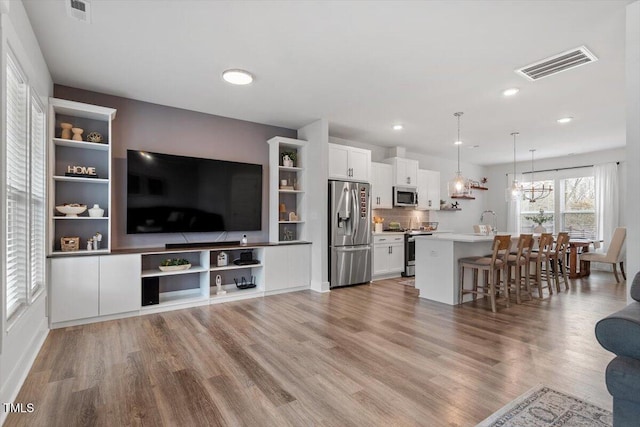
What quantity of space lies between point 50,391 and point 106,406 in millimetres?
519

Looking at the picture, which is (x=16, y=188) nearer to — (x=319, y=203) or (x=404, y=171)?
(x=319, y=203)

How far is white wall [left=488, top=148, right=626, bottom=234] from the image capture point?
7020 mm

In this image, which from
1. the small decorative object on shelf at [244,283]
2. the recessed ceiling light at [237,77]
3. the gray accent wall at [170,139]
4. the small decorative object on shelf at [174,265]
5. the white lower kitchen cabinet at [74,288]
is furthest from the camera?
the small decorative object on shelf at [244,283]

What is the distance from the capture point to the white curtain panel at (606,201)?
695 centimetres

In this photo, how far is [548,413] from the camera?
1.91m

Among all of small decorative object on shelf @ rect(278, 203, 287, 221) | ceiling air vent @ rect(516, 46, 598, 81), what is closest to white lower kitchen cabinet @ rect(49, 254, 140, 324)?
small decorative object on shelf @ rect(278, 203, 287, 221)

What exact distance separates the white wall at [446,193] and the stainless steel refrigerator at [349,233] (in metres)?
1.58

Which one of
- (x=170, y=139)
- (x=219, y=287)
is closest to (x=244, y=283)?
(x=219, y=287)

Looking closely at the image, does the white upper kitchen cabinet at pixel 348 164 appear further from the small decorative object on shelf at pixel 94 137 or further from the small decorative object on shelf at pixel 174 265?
the small decorative object on shelf at pixel 94 137

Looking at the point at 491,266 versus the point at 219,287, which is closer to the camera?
the point at 491,266

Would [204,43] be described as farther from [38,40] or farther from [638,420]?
[638,420]

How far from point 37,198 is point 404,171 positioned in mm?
5890

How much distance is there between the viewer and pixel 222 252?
459cm

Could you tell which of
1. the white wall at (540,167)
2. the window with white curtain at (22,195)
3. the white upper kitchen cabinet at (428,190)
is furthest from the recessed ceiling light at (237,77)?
the white wall at (540,167)
